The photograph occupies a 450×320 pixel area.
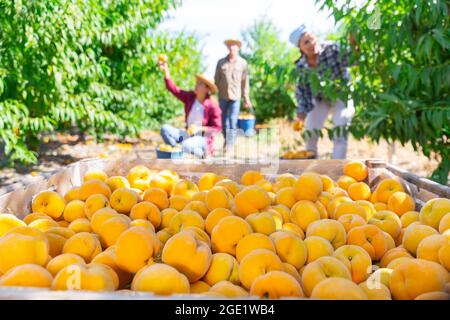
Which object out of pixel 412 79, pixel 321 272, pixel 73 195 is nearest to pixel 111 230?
pixel 73 195

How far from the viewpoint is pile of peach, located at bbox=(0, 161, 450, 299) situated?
Result: 1.04 meters

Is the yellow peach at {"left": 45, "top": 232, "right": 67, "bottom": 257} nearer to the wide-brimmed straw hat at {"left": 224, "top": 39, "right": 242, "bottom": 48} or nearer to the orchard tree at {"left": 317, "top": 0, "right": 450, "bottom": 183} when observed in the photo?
the orchard tree at {"left": 317, "top": 0, "right": 450, "bottom": 183}

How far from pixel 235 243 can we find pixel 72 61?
4.33 metres

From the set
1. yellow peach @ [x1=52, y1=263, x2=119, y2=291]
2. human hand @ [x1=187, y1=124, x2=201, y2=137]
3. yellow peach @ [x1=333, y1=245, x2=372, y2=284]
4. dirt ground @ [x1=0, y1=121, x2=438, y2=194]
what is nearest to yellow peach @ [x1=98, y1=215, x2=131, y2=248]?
yellow peach @ [x1=52, y1=263, x2=119, y2=291]

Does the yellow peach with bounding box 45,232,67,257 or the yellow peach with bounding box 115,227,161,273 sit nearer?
the yellow peach with bounding box 115,227,161,273

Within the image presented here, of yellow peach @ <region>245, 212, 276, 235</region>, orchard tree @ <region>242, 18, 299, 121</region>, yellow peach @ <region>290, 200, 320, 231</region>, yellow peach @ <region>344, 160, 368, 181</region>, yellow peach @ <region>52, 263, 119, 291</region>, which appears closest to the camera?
yellow peach @ <region>52, 263, 119, 291</region>

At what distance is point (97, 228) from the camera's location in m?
1.51

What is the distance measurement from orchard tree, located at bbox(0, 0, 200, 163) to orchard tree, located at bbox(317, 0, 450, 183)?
2.40 m

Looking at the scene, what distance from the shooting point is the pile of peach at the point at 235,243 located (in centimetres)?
104

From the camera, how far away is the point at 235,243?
138 centimetres

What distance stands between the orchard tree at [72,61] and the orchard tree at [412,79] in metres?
2.40

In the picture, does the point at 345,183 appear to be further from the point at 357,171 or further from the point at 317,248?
the point at 317,248
